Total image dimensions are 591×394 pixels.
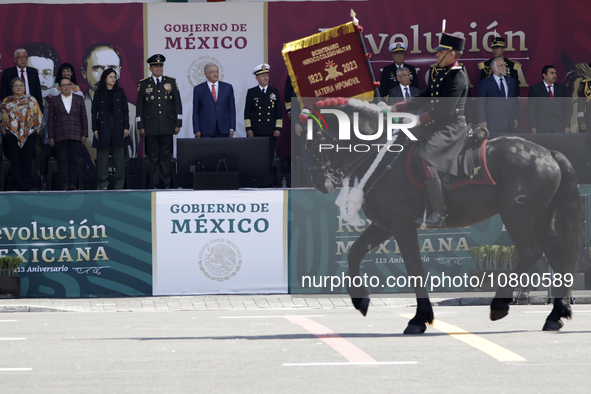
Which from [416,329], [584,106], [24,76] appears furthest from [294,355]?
[24,76]

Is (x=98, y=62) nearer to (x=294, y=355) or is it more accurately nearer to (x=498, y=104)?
(x=498, y=104)

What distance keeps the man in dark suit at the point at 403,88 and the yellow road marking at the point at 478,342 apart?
5.80 metres

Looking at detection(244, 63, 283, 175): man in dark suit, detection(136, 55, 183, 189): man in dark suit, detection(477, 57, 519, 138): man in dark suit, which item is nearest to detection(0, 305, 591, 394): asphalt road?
detection(136, 55, 183, 189): man in dark suit

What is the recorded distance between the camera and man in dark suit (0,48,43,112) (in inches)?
643

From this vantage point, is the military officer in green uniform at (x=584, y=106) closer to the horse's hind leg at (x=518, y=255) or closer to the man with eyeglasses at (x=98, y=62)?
the horse's hind leg at (x=518, y=255)

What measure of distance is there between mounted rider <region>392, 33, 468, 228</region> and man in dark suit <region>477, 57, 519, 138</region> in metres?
6.92

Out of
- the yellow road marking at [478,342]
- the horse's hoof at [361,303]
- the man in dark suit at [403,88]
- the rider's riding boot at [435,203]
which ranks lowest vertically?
the yellow road marking at [478,342]

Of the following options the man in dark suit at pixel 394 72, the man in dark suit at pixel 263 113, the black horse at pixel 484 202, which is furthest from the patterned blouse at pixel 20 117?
the black horse at pixel 484 202

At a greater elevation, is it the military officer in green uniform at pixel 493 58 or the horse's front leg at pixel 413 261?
the military officer in green uniform at pixel 493 58

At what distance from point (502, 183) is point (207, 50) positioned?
981 centimetres

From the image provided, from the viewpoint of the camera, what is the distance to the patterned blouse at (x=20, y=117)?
1562 centimetres

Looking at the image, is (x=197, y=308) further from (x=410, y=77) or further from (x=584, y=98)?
(x=584, y=98)

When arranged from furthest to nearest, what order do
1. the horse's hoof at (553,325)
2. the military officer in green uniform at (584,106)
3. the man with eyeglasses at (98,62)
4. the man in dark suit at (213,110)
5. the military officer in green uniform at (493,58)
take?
the man with eyeglasses at (98,62) < the military officer in green uniform at (493,58) < the man in dark suit at (213,110) < the military officer in green uniform at (584,106) < the horse's hoof at (553,325)

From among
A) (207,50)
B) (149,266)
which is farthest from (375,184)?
(207,50)
